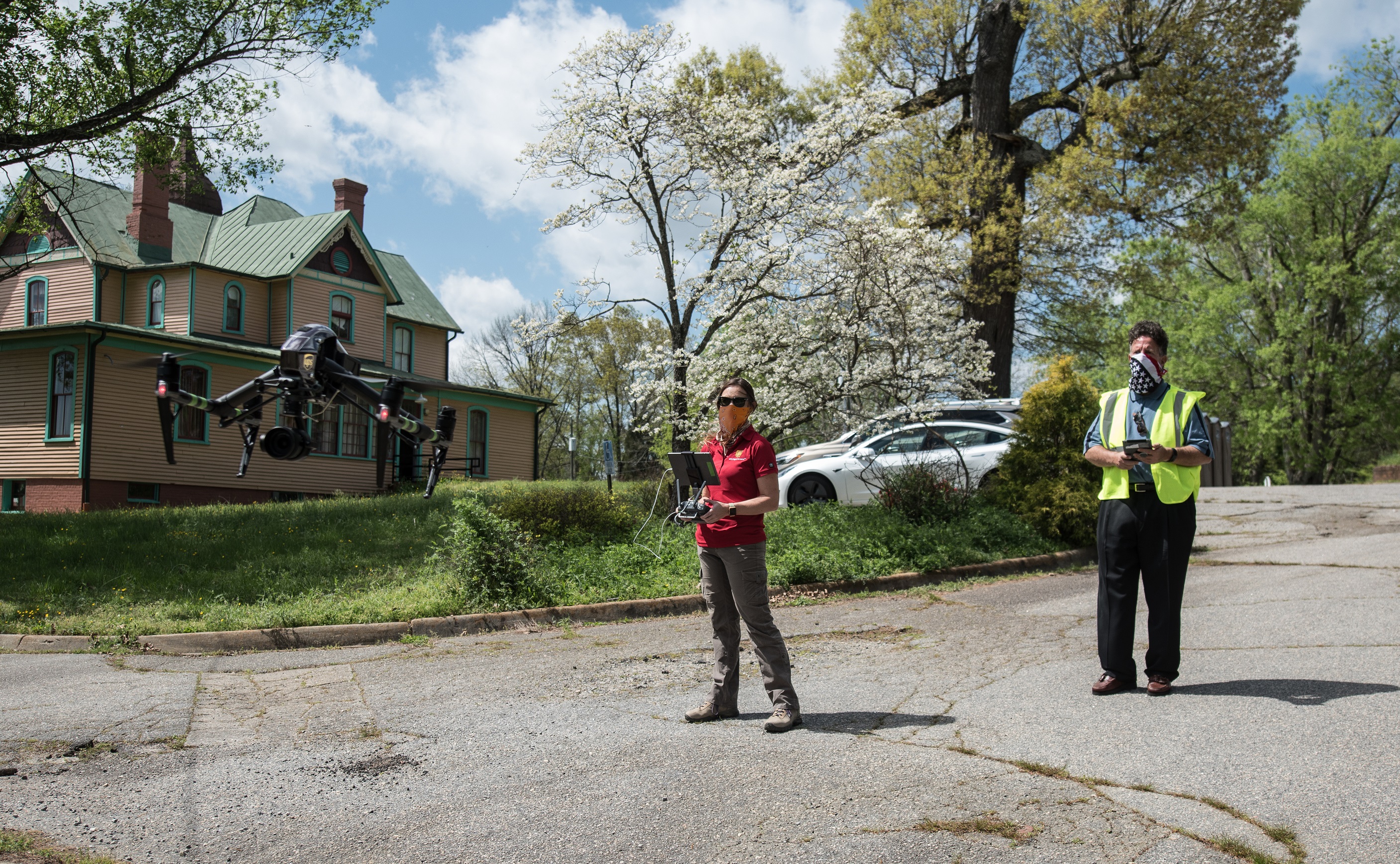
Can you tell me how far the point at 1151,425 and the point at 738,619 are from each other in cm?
264

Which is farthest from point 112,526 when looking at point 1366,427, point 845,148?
point 1366,427

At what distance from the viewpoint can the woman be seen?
16.7ft

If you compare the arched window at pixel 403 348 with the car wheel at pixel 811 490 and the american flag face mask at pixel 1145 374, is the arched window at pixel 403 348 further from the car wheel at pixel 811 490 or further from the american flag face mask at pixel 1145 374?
the american flag face mask at pixel 1145 374

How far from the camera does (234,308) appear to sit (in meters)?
27.7

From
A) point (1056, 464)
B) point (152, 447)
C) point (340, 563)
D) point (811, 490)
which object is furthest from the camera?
point (152, 447)

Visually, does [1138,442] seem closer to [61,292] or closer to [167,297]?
[167,297]

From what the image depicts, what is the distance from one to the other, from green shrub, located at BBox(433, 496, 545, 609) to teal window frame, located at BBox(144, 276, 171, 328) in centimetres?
2070

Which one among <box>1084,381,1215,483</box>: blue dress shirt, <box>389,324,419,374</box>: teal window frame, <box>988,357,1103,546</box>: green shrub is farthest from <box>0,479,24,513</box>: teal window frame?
<box>1084,381,1215,483</box>: blue dress shirt

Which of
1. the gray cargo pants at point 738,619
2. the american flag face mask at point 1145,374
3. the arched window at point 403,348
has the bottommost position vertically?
the gray cargo pants at point 738,619

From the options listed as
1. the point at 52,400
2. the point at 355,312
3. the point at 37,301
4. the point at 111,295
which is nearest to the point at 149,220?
the point at 111,295

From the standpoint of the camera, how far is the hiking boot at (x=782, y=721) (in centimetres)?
500

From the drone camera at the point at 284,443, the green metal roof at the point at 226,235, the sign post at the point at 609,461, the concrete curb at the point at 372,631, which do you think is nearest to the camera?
the drone camera at the point at 284,443

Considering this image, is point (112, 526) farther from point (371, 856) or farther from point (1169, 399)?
point (1169, 399)

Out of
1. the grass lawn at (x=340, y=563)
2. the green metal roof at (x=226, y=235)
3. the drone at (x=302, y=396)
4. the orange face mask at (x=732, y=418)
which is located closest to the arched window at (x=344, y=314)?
the green metal roof at (x=226, y=235)
